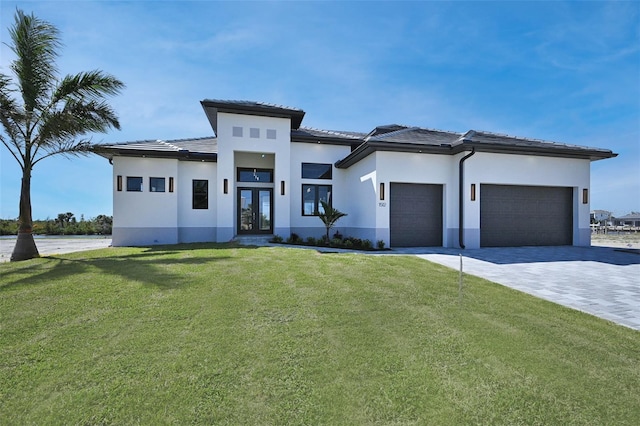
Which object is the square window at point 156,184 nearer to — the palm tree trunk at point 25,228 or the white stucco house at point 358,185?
the white stucco house at point 358,185

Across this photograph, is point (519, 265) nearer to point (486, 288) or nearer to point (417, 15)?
point (486, 288)

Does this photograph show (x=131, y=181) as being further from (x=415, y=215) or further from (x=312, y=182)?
(x=415, y=215)

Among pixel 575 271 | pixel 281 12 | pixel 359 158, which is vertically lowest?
pixel 575 271

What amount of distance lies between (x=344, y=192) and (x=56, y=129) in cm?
1240

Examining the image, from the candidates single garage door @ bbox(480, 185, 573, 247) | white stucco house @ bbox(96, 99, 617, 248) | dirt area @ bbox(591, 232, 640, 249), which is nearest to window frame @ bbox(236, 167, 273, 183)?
white stucco house @ bbox(96, 99, 617, 248)

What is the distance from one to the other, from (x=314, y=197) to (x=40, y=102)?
37.9 feet

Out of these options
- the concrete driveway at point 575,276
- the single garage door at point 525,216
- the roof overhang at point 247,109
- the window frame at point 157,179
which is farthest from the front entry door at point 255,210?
the single garage door at point 525,216

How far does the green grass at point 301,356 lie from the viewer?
230 cm

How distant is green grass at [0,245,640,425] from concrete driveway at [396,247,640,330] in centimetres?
90

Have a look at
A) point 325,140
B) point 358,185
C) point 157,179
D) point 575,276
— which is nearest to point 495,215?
point 575,276

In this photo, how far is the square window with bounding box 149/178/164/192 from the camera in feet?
45.9

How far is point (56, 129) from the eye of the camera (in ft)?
30.8

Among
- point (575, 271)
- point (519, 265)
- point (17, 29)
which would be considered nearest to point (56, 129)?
point (17, 29)

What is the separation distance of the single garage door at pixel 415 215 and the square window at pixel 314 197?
4228 millimetres
